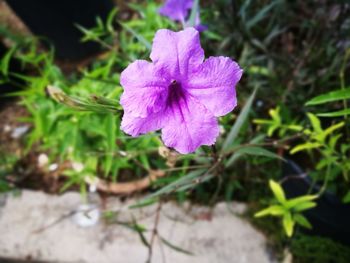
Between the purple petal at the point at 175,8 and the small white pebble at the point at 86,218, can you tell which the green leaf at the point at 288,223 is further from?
the small white pebble at the point at 86,218

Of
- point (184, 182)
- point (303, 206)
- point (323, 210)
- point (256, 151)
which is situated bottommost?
point (323, 210)

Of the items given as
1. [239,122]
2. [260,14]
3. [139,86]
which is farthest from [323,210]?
[139,86]

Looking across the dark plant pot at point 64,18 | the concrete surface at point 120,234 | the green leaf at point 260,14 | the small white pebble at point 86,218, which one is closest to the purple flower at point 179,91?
the green leaf at point 260,14

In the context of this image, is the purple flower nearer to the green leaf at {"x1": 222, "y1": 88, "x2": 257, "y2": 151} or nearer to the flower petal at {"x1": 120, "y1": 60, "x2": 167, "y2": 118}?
the flower petal at {"x1": 120, "y1": 60, "x2": 167, "y2": 118}

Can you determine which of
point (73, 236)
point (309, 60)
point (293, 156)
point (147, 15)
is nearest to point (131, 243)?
point (73, 236)

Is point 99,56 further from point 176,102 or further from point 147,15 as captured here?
point 176,102

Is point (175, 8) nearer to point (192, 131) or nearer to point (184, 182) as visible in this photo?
point (184, 182)

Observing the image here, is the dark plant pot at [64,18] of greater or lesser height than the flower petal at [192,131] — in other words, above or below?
below
